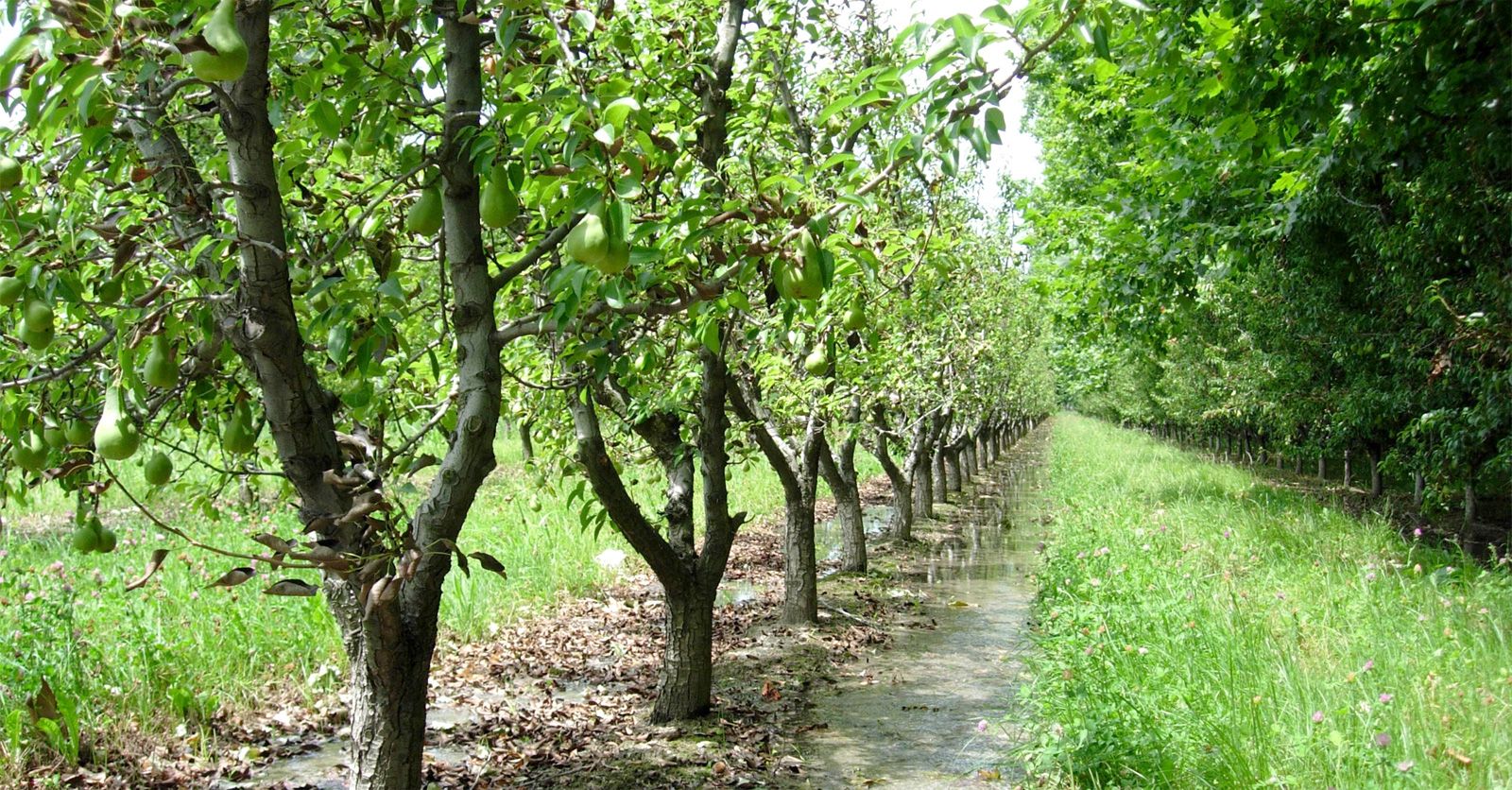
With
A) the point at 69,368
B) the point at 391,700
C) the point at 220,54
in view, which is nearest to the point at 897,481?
the point at 391,700

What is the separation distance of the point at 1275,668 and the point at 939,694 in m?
2.86

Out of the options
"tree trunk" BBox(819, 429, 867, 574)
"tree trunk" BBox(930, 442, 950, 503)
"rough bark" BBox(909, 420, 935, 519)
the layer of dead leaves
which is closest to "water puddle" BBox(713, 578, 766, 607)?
the layer of dead leaves

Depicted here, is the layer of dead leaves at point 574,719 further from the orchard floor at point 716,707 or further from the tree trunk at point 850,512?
the tree trunk at point 850,512

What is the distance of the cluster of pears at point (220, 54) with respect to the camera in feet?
5.43

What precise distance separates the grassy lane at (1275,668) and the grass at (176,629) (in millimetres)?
2954

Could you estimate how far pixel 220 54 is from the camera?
1.66 meters

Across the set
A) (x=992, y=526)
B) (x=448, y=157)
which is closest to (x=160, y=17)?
(x=448, y=157)

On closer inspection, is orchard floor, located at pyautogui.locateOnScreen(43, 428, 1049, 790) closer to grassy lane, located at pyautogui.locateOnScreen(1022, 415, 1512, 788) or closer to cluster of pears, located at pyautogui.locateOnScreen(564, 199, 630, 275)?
grassy lane, located at pyautogui.locateOnScreen(1022, 415, 1512, 788)

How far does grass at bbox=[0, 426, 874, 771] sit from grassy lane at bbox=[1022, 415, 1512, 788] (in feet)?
9.69

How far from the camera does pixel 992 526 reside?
17078 mm

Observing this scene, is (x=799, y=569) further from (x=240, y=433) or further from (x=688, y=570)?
(x=240, y=433)

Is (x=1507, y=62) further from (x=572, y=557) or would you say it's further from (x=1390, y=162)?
(x=572, y=557)

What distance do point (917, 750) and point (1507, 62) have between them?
4866 mm

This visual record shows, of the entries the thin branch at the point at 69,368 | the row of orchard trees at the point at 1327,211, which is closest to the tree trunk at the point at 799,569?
the row of orchard trees at the point at 1327,211
